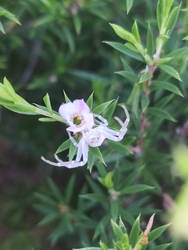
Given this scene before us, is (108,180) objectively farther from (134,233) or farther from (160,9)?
(160,9)

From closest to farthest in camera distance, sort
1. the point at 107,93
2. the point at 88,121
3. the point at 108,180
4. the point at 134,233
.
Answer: the point at 88,121 → the point at 134,233 → the point at 108,180 → the point at 107,93

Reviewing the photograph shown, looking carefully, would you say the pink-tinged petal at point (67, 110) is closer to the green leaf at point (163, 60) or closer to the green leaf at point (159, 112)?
the green leaf at point (163, 60)

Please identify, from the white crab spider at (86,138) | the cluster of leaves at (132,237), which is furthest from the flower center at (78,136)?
the cluster of leaves at (132,237)

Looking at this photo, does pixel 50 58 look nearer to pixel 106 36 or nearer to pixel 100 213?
pixel 106 36

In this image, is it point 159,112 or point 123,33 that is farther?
point 159,112

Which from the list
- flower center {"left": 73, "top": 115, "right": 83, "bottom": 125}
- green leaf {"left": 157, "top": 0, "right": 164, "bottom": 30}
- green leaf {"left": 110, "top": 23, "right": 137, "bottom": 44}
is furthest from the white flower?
green leaf {"left": 157, "top": 0, "right": 164, "bottom": 30}

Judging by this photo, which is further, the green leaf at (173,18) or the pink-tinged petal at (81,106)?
the green leaf at (173,18)

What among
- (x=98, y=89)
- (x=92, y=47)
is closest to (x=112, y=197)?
(x=98, y=89)

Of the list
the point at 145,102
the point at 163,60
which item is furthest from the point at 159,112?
the point at 163,60

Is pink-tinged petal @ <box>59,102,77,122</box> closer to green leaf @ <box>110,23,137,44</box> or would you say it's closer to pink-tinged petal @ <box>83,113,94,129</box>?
pink-tinged petal @ <box>83,113,94,129</box>
